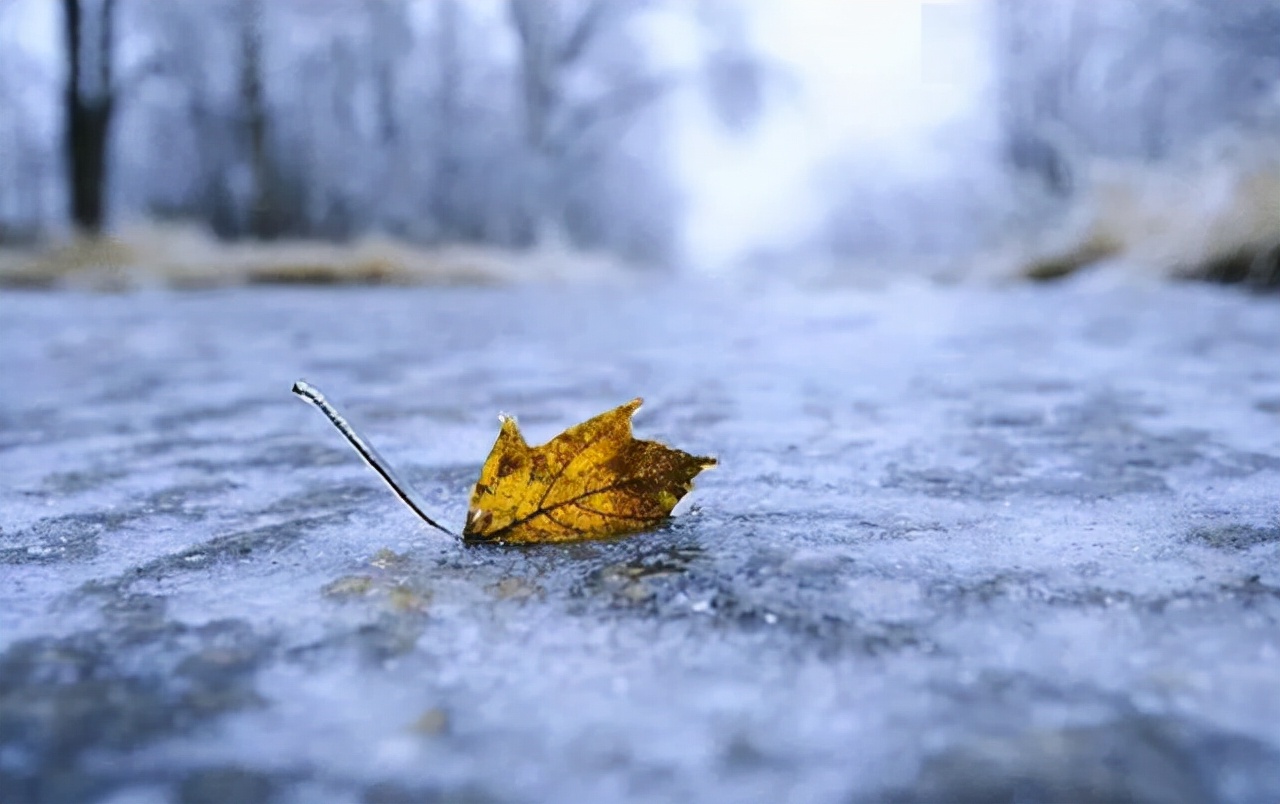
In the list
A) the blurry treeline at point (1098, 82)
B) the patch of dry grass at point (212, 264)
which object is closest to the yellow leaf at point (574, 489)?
the patch of dry grass at point (212, 264)

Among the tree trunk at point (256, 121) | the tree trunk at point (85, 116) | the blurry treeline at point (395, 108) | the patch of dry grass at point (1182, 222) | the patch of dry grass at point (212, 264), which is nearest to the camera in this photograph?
the patch of dry grass at point (1182, 222)

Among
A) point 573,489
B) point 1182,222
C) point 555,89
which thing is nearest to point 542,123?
point 555,89

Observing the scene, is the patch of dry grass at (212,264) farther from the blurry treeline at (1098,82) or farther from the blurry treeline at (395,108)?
the blurry treeline at (1098,82)

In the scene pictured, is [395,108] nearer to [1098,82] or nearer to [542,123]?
[542,123]

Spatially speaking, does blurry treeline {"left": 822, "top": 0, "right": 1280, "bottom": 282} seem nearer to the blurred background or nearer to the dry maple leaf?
the blurred background

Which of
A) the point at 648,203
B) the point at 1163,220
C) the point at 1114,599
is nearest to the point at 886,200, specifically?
the point at 648,203

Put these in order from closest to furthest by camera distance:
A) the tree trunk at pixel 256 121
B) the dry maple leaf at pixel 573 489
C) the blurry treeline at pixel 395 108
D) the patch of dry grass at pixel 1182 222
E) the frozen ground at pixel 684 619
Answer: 1. the frozen ground at pixel 684 619
2. the dry maple leaf at pixel 573 489
3. the patch of dry grass at pixel 1182 222
4. the tree trunk at pixel 256 121
5. the blurry treeline at pixel 395 108

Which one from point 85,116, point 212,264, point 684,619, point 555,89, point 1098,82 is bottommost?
point 212,264
